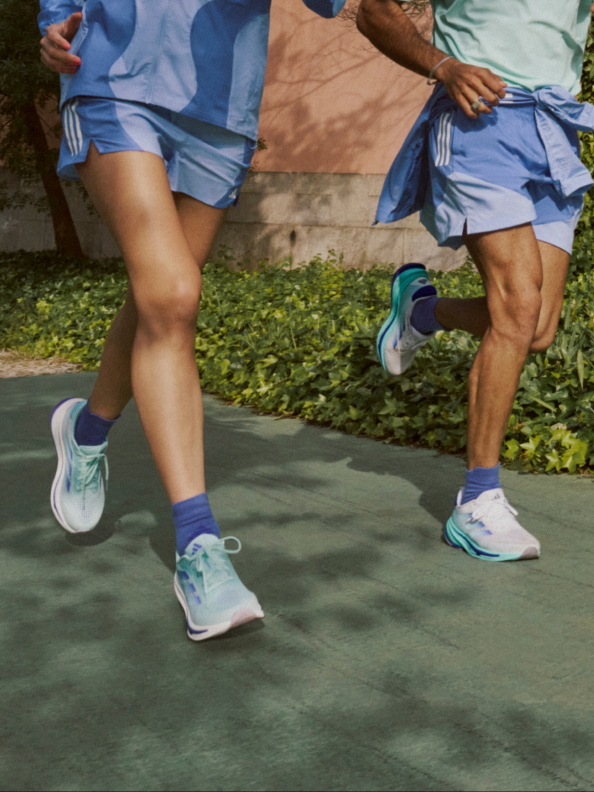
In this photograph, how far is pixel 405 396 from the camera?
4551 millimetres

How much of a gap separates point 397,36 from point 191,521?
1611 millimetres

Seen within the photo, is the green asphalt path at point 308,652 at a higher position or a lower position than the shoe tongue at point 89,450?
lower

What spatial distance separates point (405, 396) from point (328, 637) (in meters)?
2.41

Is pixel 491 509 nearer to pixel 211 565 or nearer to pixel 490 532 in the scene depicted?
pixel 490 532

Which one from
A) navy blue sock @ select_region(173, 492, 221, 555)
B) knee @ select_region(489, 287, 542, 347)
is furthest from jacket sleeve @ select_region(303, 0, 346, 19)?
navy blue sock @ select_region(173, 492, 221, 555)

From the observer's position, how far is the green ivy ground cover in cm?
396

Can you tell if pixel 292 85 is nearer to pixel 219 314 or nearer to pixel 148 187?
pixel 219 314

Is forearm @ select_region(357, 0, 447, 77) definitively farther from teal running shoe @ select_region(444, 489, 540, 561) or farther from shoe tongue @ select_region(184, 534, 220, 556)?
shoe tongue @ select_region(184, 534, 220, 556)

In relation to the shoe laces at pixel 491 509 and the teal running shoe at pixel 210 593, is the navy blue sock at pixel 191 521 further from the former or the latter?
the shoe laces at pixel 491 509

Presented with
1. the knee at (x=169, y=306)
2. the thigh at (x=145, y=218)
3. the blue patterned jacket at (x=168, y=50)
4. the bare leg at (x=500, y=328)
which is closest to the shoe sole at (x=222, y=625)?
the knee at (x=169, y=306)

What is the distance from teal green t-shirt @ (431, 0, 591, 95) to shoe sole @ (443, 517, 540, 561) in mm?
1309

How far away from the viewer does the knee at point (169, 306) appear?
2.34 m

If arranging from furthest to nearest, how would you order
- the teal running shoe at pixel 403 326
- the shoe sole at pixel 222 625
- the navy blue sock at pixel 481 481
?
the teal running shoe at pixel 403 326 < the navy blue sock at pixel 481 481 < the shoe sole at pixel 222 625

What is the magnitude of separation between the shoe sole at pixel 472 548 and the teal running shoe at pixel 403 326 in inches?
31.2
